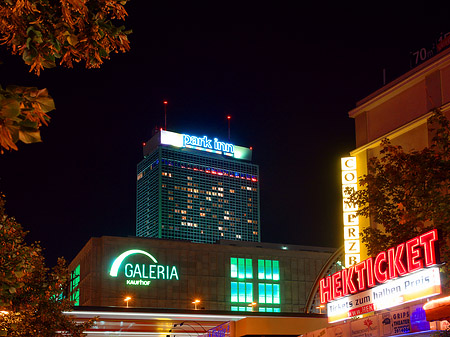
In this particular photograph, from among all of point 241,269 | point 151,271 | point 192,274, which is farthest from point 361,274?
point 241,269

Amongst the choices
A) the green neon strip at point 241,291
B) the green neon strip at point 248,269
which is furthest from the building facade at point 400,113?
the green neon strip at point 248,269

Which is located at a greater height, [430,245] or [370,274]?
[430,245]

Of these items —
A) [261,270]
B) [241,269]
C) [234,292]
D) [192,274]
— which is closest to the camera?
[192,274]

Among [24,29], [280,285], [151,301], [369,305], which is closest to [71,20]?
[24,29]

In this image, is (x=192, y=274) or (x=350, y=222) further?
(x=192, y=274)

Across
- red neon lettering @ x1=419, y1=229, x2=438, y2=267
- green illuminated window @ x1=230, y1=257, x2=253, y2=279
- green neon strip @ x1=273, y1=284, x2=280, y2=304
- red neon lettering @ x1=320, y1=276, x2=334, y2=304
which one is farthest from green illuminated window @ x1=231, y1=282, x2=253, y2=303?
red neon lettering @ x1=419, y1=229, x2=438, y2=267

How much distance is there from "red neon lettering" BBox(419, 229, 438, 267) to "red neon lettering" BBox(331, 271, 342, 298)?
23.6 feet

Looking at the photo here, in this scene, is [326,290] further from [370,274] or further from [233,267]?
[233,267]

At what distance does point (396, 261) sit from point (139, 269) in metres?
92.6

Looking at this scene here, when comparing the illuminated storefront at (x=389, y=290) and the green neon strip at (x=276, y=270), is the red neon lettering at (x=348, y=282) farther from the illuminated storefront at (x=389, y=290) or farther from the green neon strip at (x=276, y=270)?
the green neon strip at (x=276, y=270)

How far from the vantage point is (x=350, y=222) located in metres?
37.6

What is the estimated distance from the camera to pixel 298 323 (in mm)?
38531

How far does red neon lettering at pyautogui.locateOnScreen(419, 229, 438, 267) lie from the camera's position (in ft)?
62.0

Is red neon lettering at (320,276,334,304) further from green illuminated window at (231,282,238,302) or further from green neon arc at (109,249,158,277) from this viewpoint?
green illuminated window at (231,282,238,302)
